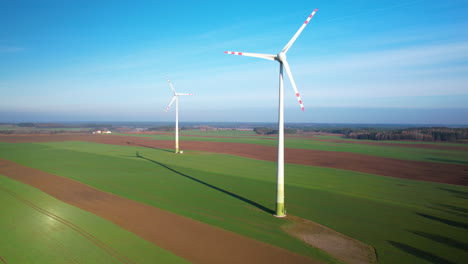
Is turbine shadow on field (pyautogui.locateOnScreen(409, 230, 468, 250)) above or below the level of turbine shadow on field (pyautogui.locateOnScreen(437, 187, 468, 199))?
above

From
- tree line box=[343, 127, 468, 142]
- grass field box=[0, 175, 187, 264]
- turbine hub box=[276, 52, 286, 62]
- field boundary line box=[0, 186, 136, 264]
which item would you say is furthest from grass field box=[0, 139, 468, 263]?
tree line box=[343, 127, 468, 142]

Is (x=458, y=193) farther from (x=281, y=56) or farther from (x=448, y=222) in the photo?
(x=281, y=56)

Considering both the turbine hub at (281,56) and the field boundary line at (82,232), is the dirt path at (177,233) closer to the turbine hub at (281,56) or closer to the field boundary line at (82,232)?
the field boundary line at (82,232)

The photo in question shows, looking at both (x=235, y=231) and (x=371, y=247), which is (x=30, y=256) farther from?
(x=371, y=247)

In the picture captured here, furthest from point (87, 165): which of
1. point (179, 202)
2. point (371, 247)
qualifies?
point (371, 247)

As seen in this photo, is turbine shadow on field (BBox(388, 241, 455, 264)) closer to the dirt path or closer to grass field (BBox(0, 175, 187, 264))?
the dirt path

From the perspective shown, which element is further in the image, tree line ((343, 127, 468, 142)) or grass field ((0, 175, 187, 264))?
tree line ((343, 127, 468, 142))
